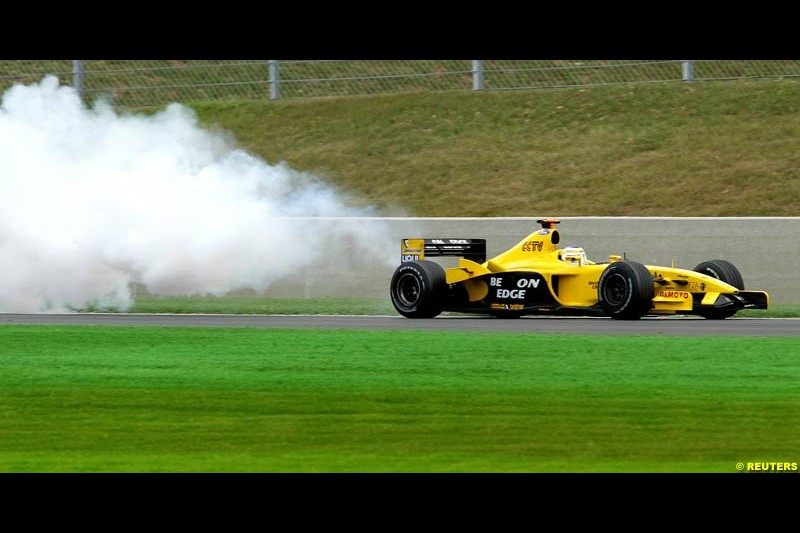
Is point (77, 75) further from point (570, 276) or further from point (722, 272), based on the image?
point (722, 272)

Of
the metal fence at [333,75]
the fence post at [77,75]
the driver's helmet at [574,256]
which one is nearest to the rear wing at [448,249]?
the driver's helmet at [574,256]

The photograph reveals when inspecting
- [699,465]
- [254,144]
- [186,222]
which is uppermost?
[254,144]

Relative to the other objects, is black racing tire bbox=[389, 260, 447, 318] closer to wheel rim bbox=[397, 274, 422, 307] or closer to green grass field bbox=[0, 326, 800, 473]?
wheel rim bbox=[397, 274, 422, 307]

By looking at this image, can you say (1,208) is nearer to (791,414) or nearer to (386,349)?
(386,349)

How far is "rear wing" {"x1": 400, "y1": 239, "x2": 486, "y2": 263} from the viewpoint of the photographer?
2334cm

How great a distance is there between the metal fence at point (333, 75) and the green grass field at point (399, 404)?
22.0m

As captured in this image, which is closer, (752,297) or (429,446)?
(429,446)

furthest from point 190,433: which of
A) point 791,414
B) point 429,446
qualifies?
point 791,414

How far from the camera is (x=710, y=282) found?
829 inches

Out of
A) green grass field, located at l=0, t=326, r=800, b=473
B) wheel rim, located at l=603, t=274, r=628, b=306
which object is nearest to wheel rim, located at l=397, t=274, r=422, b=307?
wheel rim, located at l=603, t=274, r=628, b=306

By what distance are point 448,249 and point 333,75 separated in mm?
19200

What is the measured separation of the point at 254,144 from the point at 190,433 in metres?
28.3

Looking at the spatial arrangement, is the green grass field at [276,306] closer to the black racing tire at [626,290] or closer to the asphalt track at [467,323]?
the asphalt track at [467,323]

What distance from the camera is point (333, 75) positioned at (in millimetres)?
41562
